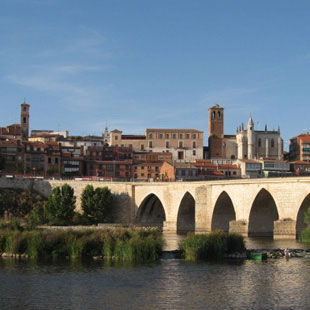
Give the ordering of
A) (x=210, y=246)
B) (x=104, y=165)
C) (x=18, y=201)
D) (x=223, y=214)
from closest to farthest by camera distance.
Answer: (x=210, y=246) → (x=223, y=214) → (x=18, y=201) → (x=104, y=165)

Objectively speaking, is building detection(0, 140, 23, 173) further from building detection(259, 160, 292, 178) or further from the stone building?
building detection(259, 160, 292, 178)

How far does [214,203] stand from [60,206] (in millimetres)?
21580

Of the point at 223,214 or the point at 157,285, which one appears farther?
the point at 223,214

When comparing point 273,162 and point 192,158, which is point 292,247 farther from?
point 192,158

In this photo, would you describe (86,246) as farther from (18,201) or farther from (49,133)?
(49,133)

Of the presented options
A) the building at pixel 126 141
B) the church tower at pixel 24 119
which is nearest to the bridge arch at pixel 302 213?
the building at pixel 126 141

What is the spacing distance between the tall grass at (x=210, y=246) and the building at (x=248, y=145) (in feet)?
284

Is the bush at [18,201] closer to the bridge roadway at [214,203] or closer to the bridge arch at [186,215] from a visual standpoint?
the bridge roadway at [214,203]

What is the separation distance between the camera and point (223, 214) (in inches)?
2657

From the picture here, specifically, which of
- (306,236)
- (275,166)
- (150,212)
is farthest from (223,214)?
(275,166)

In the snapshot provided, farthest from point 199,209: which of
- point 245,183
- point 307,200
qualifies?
point 307,200

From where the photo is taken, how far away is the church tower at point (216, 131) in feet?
438

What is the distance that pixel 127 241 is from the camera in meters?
41.6

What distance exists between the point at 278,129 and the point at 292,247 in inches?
3489
